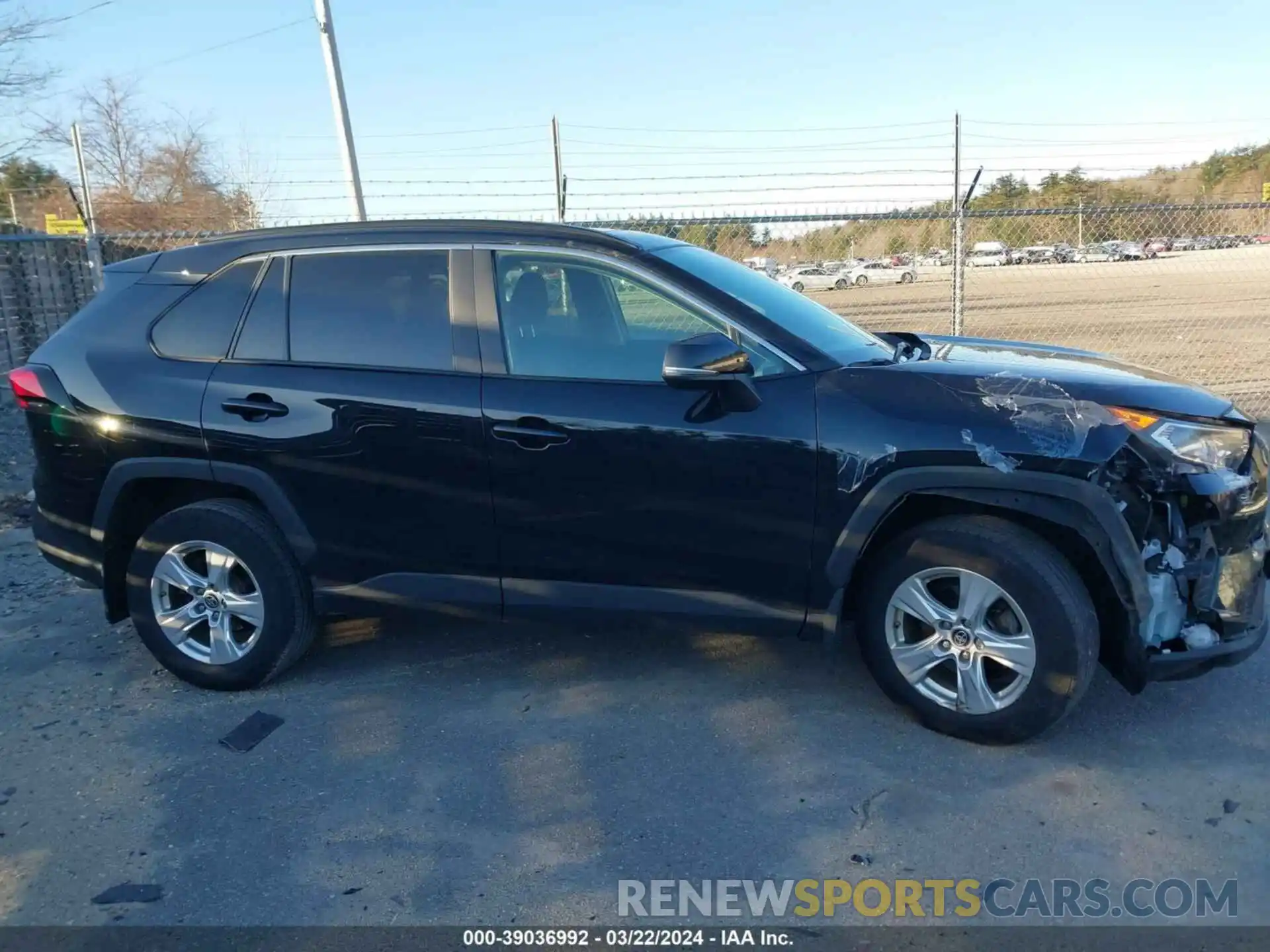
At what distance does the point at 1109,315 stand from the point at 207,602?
17099mm

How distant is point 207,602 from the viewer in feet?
13.0

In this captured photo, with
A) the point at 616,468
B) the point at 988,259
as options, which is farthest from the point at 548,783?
the point at 988,259

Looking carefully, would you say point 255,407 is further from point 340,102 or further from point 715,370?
point 340,102

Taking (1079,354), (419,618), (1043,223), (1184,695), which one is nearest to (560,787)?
(419,618)

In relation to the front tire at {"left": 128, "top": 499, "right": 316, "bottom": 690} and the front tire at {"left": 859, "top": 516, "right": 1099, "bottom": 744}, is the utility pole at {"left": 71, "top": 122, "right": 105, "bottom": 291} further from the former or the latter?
the front tire at {"left": 859, "top": 516, "right": 1099, "bottom": 744}

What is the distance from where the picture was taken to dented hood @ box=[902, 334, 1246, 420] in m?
3.21

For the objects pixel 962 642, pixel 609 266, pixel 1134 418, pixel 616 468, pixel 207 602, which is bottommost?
pixel 962 642

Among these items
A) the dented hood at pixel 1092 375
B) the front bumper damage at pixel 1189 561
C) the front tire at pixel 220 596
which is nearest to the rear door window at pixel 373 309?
the front tire at pixel 220 596

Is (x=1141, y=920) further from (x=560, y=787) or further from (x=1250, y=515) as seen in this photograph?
(x=560, y=787)

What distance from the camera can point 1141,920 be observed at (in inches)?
101

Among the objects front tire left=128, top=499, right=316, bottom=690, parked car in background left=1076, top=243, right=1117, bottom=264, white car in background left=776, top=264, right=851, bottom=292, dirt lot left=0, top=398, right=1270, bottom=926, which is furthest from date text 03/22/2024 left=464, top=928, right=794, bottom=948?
parked car in background left=1076, top=243, right=1117, bottom=264

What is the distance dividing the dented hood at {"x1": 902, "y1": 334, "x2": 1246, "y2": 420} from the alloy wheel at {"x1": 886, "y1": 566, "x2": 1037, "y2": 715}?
729 millimetres

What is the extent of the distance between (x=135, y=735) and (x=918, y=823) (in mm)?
2900

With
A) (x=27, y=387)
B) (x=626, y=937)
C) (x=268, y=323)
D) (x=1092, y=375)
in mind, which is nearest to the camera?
(x=626, y=937)
